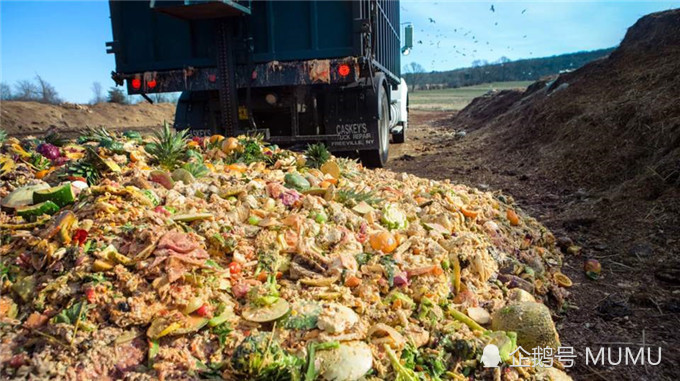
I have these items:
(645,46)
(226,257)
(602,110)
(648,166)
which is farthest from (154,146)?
(645,46)

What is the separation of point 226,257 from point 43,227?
1.12 m

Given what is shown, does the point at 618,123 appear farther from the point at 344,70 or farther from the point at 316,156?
A: the point at 316,156

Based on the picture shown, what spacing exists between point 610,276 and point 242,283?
3.15 metres

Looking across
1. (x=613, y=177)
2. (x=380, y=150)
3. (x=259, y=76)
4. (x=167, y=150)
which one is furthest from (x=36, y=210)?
(x=613, y=177)

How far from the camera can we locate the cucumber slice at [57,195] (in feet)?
9.75

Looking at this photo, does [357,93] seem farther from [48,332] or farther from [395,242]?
[48,332]

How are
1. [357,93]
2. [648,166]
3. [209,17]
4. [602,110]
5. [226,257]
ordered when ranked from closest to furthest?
[226,257]
[648,166]
[209,17]
[357,93]
[602,110]

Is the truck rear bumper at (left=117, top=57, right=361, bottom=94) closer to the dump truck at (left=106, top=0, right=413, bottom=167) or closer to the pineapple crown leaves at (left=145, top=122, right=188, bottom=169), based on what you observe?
the dump truck at (left=106, top=0, right=413, bottom=167)

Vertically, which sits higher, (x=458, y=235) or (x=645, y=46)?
(x=645, y=46)

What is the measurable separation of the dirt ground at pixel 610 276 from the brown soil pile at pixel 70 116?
12.9 meters

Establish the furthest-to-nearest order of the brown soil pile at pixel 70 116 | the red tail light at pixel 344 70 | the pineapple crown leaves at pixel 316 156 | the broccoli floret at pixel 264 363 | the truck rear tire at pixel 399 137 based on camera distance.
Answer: the brown soil pile at pixel 70 116, the truck rear tire at pixel 399 137, the red tail light at pixel 344 70, the pineapple crown leaves at pixel 316 156, the broccoli floret at pixel 264 363

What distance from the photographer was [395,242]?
3098 mm

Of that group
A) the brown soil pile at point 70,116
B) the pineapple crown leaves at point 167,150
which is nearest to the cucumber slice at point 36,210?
the pineapple crown leaves at point 167,150

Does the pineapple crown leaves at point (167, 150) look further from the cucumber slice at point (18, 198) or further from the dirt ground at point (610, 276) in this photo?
the dirt ground at point (610, 276)
